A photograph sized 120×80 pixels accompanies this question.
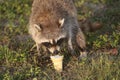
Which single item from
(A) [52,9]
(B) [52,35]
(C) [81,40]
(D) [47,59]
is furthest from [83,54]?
(A) [52,9]

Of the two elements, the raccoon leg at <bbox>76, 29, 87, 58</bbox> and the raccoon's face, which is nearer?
the raccoon's face

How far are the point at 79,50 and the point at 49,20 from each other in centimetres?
102

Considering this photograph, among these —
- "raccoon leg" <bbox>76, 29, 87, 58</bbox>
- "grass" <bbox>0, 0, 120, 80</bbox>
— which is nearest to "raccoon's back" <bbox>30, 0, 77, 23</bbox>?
"raccoon leg" <bbox>76, 29, 87, 58</bbox>

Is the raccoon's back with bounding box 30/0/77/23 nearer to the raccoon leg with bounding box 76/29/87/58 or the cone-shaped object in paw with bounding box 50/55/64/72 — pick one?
the raccoon leg with bounding box 76/29/87/58

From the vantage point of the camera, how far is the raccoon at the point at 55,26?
22.1 feet

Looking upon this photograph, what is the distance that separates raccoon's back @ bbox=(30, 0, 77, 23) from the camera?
22.8 ft

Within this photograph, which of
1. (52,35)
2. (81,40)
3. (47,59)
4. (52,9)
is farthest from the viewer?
(81,40)

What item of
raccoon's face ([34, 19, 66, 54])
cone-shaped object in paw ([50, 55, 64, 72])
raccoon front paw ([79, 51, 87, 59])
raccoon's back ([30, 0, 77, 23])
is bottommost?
raccoon front paw ([79, 51, 87, 59])

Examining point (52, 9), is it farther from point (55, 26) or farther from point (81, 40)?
point (81, 40)

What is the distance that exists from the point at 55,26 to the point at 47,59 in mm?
780

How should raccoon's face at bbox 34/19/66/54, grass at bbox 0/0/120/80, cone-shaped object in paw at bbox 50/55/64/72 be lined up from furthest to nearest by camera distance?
raccoon's face at bbox 34/19/66/54, cone-shaped object in paw at bbox 50/55/64/72, grass at bbox 0/0/120/80

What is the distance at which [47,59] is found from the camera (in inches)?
285

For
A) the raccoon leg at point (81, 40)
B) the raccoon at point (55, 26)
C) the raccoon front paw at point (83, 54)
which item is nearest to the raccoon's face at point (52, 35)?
the raccoon at point (55, 26)

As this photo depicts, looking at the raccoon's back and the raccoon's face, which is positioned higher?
the raccoon's back
